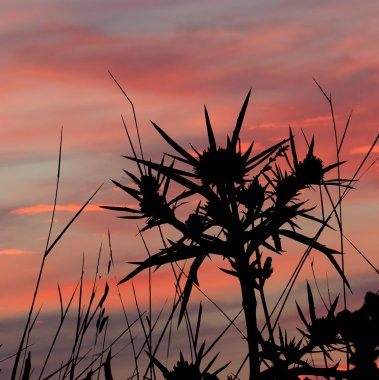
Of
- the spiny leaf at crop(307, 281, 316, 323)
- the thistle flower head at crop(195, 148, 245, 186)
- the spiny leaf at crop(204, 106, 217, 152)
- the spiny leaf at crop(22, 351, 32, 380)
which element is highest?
the spiny leaf at crop(204, 106, 217, 152)

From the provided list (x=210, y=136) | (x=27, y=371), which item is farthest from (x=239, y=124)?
(x=27, y=371)

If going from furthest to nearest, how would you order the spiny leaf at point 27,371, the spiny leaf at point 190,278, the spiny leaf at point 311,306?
the spiny leaf at point 311,306 < the spiny leaf at point 190,278 < the spiny leaf at point 27,371

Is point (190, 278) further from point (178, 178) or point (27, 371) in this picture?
point (27, 371)

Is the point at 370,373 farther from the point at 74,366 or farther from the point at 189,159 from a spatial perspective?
the point at 74,366

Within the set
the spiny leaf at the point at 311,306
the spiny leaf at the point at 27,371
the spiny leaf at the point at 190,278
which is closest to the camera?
the spiny leaf at the point at 27,371

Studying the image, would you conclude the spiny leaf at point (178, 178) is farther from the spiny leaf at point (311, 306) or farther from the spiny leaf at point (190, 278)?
the spiny leaf at point (311, 306)

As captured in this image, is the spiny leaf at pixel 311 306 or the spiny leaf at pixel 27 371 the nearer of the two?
the spiny leaf at pixel 27 371

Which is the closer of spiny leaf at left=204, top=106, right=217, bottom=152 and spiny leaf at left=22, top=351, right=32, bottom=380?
spiny leaf at left=22, top=351, right=32, bottom=380

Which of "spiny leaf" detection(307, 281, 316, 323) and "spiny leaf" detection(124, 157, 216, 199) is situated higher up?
"spiny leaf" detection(124, 157, 216, 199)

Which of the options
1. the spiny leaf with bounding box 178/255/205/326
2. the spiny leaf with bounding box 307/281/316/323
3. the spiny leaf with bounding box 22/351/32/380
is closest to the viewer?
the spiny leaf with bounding box 22/351/32/380

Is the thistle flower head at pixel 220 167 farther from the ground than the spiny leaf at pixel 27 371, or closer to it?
farther from the ground

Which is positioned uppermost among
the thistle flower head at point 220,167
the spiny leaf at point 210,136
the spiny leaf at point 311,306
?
the spiny leaf at point 210,136

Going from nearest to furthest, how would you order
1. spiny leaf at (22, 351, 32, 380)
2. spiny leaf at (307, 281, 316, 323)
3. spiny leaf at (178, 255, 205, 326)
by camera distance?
1. spiny leaf at (22, 351, 32, 380)
2. spiny leaf at (178, 255, 205, 326)
3. spiny leaf at (307, 281, 316, 323)

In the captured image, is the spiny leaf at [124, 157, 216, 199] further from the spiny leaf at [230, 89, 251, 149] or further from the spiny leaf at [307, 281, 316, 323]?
the spiny leaf at [307, 281, 316, 323]
